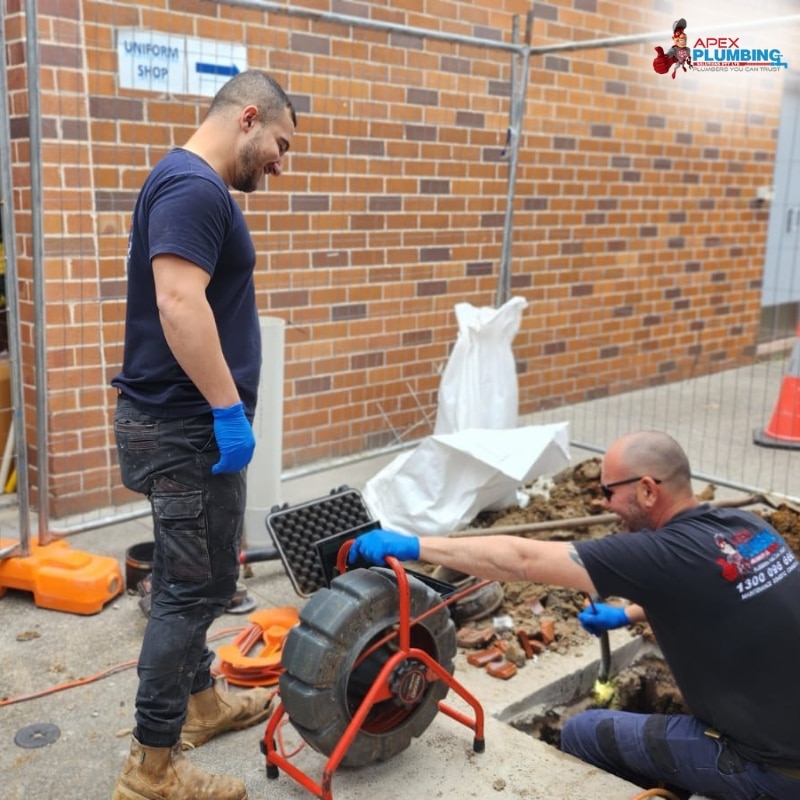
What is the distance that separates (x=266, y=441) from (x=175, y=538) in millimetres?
1724

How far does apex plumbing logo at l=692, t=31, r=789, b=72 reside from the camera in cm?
591

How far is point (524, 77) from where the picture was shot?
5.84m

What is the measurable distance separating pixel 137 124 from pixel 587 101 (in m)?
3.60

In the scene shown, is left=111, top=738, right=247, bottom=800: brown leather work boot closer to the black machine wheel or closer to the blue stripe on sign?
the black machine wheel

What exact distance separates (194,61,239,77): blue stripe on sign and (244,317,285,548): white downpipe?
145cm

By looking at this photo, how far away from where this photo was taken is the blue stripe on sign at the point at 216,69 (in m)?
4.69

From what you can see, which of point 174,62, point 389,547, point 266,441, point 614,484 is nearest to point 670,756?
point 614,484

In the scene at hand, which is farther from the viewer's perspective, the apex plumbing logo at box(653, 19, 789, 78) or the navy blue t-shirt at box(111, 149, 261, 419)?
the apex plumbing logo at box(653, 19, 789, 78)

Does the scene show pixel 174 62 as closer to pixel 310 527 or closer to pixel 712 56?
pixel 310 527

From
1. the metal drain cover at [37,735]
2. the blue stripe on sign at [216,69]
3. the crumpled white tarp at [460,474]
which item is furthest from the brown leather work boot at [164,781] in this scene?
the blue stripe on sign at [216,69]

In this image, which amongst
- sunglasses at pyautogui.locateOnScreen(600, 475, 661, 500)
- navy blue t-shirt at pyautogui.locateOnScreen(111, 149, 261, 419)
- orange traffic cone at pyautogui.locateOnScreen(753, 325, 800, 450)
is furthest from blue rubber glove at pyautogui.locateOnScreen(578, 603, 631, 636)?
orange traffic cone at pyautogui.locateOnScreen(753, 325, 800, 450)

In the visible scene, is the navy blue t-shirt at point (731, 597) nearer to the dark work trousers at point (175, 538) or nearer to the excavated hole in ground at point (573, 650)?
the excavated hole in ground at point (573, 650)

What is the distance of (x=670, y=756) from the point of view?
2.75m

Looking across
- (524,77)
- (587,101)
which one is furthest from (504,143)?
(587,101)
